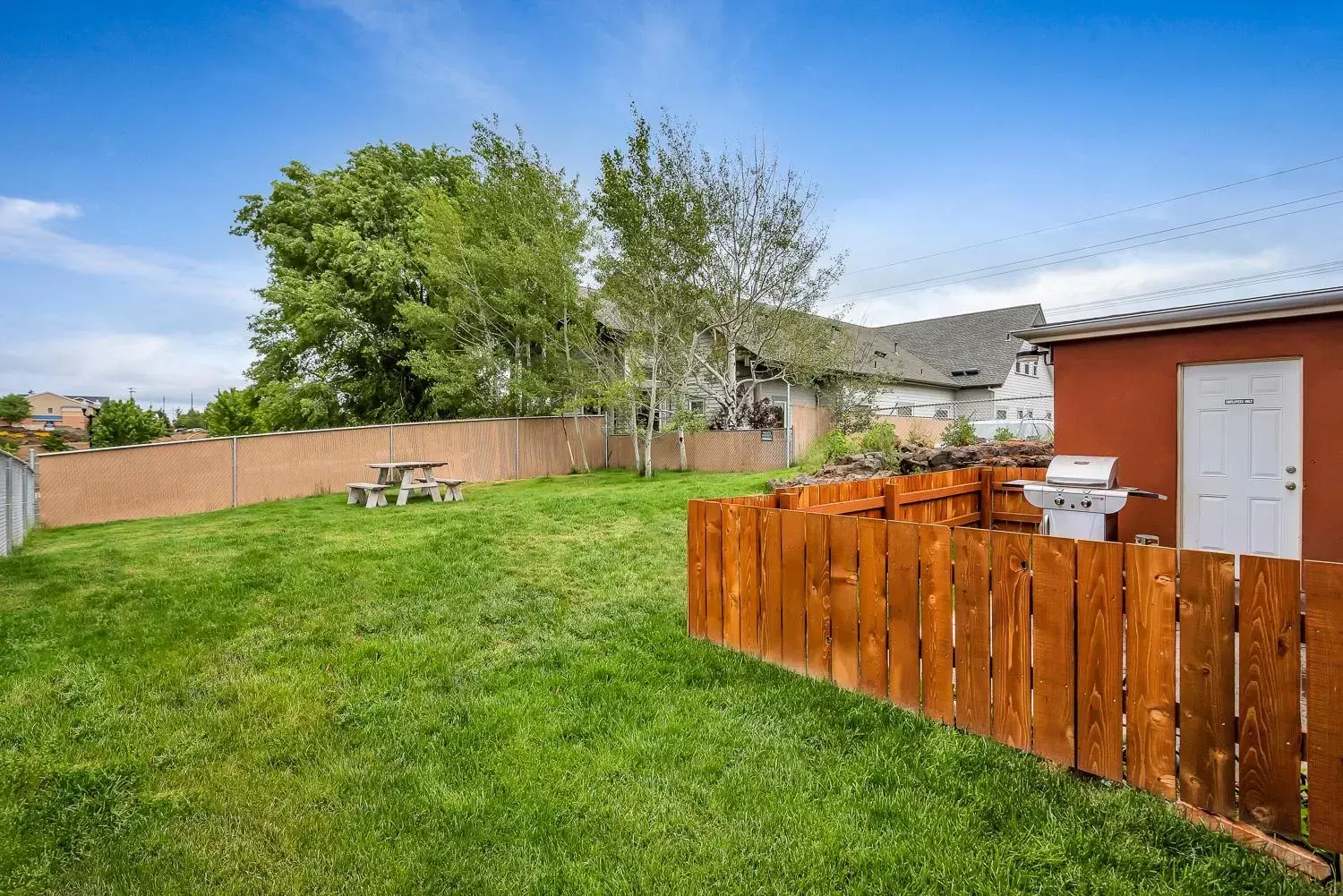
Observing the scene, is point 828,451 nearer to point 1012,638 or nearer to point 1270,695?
point 1012,638

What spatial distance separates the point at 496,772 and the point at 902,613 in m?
1.99

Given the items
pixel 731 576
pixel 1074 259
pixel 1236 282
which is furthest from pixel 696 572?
pixel 1074 259

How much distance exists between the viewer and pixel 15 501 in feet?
26.2

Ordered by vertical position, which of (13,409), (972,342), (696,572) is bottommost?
(696,572)

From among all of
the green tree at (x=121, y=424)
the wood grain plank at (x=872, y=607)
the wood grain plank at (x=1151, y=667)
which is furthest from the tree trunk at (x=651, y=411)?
the green tree at (x=121, y=424)

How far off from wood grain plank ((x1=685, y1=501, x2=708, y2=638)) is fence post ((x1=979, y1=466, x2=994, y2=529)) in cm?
485

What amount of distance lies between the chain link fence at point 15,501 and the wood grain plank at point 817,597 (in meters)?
9.34

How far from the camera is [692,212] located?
49.2 feet

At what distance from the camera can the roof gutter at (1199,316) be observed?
216 inches

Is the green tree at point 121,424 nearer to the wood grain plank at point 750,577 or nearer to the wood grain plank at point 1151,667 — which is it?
the wood grain plank at point 750,577

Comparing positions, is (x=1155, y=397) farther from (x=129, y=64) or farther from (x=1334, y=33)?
(x=129, y=64)

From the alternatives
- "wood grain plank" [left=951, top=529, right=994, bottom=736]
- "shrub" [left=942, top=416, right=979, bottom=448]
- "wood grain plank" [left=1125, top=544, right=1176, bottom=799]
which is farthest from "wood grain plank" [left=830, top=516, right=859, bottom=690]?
"shrub" [left=942, top=416, right=979, bottom=448]

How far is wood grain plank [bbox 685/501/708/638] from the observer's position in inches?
159

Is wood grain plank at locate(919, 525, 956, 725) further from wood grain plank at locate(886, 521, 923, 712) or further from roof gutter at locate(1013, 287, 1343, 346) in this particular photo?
roof gutter at locate(1013, 287, 1343, 346)
